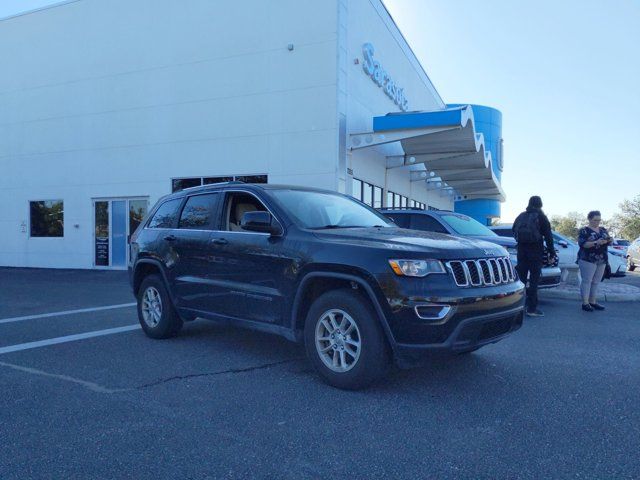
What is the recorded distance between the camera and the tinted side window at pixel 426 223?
9055 millimetres

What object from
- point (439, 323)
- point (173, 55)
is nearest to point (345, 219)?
point (439, 323)

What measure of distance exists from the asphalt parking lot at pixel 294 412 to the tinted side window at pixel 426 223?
3.30m

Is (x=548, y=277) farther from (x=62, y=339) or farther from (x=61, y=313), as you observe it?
(x=61, y=313)

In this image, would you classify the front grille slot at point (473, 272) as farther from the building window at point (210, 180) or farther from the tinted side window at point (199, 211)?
the building window at point (210, 180)

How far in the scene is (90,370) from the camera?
478 centimetres

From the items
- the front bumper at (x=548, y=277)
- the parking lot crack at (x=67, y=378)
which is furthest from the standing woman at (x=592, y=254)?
the parking lot crack at (x=67, y=378)

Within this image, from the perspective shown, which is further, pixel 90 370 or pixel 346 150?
pixel 346 150

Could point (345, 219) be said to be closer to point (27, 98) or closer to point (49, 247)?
point (49, 247)

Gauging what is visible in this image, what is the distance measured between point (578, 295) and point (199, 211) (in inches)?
312

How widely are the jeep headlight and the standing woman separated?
5459 mm

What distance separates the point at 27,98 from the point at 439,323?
65.9 feet

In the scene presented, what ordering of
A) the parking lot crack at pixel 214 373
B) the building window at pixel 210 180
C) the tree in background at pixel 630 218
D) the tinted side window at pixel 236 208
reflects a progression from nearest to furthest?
1. the parking lot crack at pixel 214 373
2. the tinted side window at pixel 236 208
3. the building window at pixel 210 180
4. the tree in background at pixel 630 218

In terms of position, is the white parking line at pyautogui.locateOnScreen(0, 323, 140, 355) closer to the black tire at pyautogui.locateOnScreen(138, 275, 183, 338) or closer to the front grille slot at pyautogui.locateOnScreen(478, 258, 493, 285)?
the black tire at pyautogui.locateOnScreen(138, 275, 183, 338)

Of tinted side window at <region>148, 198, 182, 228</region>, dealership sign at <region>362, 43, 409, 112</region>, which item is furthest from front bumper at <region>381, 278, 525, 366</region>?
dealership sign at <region>362, 43, 409, 112</region>
